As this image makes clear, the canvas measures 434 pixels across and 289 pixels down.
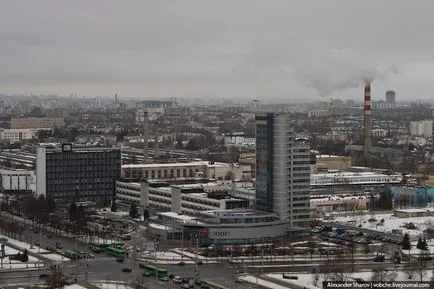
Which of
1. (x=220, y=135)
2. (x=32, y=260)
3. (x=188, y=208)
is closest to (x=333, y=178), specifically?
(x=188, y=208)

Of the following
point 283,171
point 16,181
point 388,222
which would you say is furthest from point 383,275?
point 16,181

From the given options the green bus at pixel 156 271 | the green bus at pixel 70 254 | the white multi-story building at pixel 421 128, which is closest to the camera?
the green bus at pixel 156 271

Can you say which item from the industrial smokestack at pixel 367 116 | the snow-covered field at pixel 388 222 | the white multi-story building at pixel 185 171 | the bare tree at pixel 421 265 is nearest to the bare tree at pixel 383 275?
the bare tree at pixel 421 265

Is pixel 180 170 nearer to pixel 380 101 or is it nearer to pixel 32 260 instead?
pixel 32 260

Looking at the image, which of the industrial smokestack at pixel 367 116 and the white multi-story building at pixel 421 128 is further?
the white multi-story building at pixel 421 128

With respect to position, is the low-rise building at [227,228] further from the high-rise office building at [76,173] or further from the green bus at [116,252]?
the high-rise office building at [76,173]

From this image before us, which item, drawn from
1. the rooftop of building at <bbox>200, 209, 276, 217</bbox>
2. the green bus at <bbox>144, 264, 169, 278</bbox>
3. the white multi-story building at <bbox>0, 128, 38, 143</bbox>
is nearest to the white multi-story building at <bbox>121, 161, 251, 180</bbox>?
the rooftop of building at <bbox>200, 209, 276, 217</bbox>

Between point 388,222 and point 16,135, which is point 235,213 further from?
point 16,135

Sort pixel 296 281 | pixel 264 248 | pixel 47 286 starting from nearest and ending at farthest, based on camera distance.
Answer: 1. pixel 47 286
2. pixel 296 281
3. pixel 264 248
